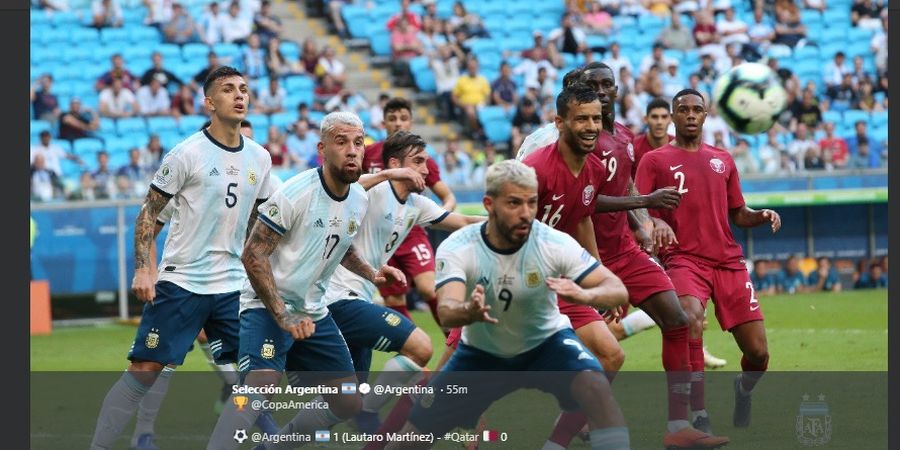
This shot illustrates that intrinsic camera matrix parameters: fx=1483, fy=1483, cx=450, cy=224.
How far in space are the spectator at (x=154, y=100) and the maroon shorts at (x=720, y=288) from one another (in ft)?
47.5

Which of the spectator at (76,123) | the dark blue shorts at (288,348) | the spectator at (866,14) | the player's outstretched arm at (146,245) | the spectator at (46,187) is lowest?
the dark blue shorts at (288,348)

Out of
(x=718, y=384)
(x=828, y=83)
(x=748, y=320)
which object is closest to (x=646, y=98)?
(x=828, y=83)

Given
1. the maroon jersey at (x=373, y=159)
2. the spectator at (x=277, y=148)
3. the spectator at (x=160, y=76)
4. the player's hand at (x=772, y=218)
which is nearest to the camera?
the player's hand at (x=772, y=218)

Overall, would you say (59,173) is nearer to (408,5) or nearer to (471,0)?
(408,5)

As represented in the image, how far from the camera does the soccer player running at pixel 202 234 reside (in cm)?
836

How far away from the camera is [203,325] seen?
341 inches

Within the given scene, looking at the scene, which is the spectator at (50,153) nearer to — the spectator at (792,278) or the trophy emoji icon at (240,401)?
the spectator at (792,278)

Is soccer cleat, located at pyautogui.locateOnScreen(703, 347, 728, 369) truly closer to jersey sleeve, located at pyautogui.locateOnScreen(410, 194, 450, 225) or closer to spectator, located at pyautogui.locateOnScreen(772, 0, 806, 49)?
jersey sleeve, located at pyautogui.locateOnScreen(410, 194, 450, 225)

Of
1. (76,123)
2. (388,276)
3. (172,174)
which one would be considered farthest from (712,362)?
(76,123)

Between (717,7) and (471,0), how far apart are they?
4.81m

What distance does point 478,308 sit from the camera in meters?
6.32

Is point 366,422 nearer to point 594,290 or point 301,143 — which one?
point 594,290

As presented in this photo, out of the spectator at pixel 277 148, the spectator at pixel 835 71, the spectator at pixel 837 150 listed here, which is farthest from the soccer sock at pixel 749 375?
the spectator at pixel 835 71

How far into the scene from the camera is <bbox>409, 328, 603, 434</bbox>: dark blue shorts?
22.9ft
